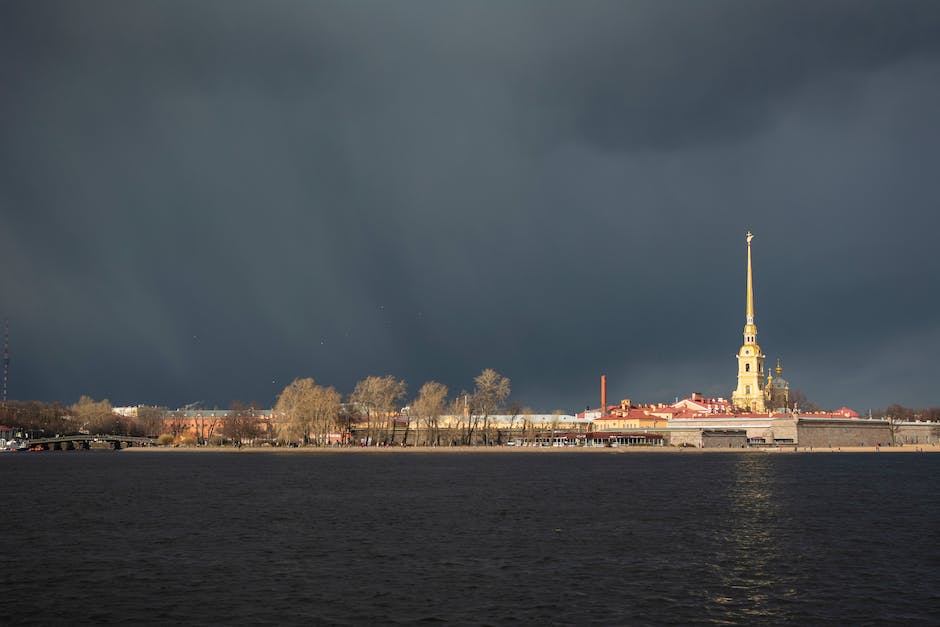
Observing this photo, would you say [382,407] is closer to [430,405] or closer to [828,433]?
[430,405]

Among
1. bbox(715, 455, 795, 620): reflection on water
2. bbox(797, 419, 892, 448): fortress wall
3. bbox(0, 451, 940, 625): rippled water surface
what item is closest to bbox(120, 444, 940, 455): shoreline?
bbox(797, 419, 892, 448): fortress wall

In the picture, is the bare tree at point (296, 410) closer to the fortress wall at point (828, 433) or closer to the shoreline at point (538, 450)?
the shoreline at point (538, 450)

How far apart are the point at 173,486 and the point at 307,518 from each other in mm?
34215

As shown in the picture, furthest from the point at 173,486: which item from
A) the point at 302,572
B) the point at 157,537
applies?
the point at 302,572

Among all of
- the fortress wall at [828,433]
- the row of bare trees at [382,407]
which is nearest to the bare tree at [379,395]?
the row of bare trees at [382,407]

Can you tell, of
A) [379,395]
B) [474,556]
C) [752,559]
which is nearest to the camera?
[752,559]

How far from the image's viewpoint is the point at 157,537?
154 feet

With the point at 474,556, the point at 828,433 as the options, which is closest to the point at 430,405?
the point at 828,433

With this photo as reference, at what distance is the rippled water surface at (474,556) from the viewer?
30188 millimetres

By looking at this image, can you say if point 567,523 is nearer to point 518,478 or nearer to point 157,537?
point 157,537

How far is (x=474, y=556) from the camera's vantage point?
40594 mm

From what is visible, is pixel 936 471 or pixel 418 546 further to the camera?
pixel 936 471

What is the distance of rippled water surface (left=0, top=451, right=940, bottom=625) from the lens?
3019 centimetres

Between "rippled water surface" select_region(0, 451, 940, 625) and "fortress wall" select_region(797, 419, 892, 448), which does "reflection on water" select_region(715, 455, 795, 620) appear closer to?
"rippled water surface" select_region(0, 451, 940, 625)
